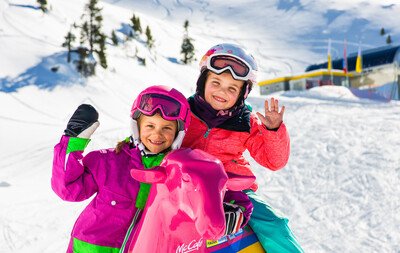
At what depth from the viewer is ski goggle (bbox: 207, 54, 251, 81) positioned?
3781 millimetres

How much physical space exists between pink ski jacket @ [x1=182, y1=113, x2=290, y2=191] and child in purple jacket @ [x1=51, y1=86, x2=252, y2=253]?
508 millimetres

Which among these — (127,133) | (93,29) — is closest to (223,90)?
(127,133)

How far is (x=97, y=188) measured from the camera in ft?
11.1

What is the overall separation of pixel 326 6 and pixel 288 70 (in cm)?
4734

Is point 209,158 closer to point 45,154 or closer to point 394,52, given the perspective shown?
point 45,154

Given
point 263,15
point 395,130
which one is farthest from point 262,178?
point 263,15

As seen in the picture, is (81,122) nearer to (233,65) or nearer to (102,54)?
(233,65)

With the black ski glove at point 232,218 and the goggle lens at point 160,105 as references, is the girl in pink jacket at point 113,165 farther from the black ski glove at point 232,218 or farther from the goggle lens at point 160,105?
the black ski glove at point 232,218

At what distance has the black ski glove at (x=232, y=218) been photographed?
2840 millimetres

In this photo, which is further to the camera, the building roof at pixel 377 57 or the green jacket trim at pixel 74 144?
the building roof at pixel 377 57

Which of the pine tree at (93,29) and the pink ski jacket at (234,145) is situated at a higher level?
the pine tree at (93,29)

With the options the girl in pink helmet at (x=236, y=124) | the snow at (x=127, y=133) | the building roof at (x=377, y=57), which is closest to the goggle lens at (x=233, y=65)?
the girl in pink helmet at (x=236, y=124)

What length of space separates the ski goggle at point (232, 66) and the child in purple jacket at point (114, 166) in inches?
21.6

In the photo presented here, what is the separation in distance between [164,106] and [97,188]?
0.82 m
